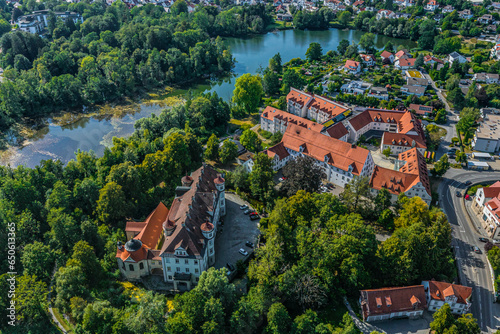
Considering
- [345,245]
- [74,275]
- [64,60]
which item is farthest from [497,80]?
[64,60]

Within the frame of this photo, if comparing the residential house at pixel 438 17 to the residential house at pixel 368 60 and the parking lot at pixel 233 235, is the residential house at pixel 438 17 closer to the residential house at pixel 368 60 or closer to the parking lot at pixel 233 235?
the residential house at pixel 368 60

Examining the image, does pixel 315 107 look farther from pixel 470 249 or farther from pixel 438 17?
pixel 438 17

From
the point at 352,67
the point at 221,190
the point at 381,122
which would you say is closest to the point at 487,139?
the point at 381,122

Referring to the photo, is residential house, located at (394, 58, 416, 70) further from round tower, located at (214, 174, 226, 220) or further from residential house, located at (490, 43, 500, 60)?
round tower, located at (214, 174, 226, 220)

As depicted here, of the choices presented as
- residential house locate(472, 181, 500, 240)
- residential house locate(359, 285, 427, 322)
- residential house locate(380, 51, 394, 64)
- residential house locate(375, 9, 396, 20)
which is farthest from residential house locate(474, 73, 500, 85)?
residential house locate(359, 285, 427, 322)

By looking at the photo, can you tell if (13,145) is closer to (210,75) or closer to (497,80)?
(210,75)

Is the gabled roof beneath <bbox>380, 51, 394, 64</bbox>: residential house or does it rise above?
beneath
